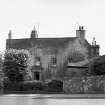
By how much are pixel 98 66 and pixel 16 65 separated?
489 inches

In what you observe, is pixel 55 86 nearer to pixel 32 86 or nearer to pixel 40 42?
pixel 32 86

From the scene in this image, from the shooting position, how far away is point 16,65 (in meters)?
50.2

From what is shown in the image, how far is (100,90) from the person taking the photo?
135 ft

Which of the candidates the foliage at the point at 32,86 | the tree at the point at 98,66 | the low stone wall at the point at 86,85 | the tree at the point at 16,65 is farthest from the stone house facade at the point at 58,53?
the low stone wall at the point at 86,85

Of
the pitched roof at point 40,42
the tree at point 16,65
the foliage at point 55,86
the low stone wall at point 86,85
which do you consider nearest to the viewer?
the low stone wall at point 86,85

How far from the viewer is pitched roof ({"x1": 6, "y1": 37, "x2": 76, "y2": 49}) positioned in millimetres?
61688

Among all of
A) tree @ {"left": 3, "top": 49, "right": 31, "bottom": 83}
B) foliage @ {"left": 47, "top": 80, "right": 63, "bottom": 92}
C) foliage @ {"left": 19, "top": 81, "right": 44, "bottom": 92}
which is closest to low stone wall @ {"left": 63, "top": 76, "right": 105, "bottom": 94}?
foliage @ {"left": 47, "top": 80, "right": 63, "bottom": 92}

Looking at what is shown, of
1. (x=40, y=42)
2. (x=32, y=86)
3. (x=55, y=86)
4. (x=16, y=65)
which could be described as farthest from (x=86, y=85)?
(x=40, y=42)

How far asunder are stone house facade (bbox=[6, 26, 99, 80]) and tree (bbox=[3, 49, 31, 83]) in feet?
31.6

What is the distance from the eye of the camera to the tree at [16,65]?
49.5 m

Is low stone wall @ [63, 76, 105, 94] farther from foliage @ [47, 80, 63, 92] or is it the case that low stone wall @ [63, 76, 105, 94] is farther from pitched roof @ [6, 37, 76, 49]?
pitched roof @ [6, 37, 76, 49]

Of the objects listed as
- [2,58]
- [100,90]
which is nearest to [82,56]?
[2,58]

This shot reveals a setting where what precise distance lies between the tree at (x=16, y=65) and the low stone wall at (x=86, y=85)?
9388 mm

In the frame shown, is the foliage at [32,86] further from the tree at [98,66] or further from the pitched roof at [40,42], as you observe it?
the pitched roof at [40,42]
